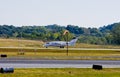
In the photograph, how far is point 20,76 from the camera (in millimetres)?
34469

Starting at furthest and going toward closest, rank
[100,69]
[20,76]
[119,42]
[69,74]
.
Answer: [119,42]
[100,69]
[69,74]
[20,76]

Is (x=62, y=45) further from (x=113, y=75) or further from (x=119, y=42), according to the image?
(x=113, y=75)

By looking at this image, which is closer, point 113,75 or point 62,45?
point 113,75

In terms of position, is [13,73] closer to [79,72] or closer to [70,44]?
[79,72]

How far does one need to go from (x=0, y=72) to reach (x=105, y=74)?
430 inches

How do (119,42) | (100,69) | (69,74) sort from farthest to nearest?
1. (119,42)
2. (100,69)
3. (69,74)

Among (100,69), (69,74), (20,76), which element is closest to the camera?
(20,76)

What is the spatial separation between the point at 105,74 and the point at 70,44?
4108 inches

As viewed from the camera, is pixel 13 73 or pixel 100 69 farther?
pixel 100 69

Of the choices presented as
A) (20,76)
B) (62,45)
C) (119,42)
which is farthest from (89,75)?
(119,42)

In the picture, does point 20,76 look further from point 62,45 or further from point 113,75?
point 62,45

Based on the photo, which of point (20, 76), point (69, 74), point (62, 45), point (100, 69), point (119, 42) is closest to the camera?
point (20, 76)

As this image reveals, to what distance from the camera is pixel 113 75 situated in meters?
37.4

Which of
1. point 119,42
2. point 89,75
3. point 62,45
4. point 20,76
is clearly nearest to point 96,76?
point 89,75
